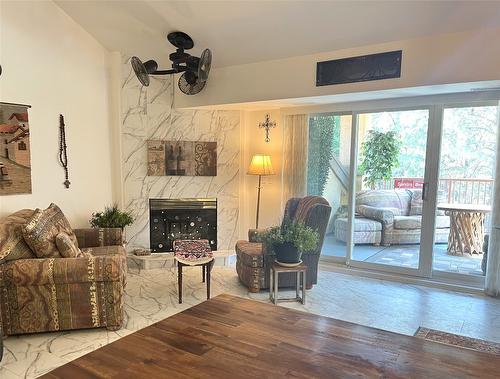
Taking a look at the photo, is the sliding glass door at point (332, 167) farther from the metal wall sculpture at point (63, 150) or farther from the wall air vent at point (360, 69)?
the metal wall sculpture at point (63, 150)

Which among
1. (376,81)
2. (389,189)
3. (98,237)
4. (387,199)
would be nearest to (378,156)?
(389,189)

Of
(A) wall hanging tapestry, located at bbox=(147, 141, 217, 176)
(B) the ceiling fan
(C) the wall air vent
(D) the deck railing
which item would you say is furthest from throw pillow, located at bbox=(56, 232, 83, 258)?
(D) the deck railing

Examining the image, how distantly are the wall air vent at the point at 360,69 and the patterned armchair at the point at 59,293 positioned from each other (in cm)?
275

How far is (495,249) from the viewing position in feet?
12.3

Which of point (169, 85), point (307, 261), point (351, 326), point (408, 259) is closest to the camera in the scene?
point (351, 326)

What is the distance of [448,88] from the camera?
11.1ft

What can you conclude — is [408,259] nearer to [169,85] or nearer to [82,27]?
[169,85]

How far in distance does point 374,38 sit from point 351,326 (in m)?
2.71

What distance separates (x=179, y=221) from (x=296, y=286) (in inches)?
Answer: 80.2

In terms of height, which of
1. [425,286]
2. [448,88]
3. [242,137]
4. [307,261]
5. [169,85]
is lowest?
[425,286]

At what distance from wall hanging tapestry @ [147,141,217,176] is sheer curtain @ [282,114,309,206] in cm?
103

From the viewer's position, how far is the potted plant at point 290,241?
340cm

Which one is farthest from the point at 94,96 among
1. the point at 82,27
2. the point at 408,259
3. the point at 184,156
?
the point at 408,259

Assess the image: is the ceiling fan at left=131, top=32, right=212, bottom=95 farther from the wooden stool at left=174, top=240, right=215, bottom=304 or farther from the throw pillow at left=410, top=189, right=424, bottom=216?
the throw pillow at left=410, top=189, right=424, bottom=216
